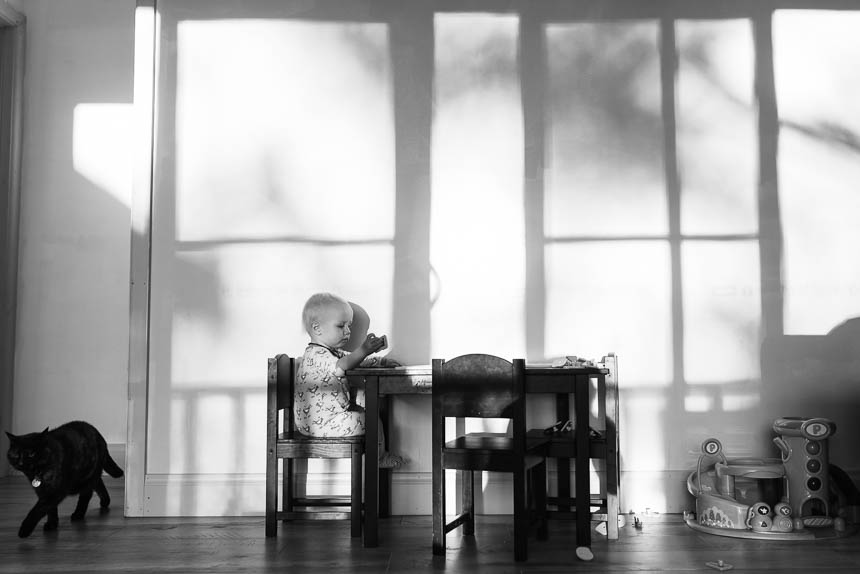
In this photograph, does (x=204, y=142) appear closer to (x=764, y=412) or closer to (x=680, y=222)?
(x=680, y=222)

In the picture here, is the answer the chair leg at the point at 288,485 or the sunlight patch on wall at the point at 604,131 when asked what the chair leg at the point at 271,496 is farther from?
the sunlight patch on wall at the point at 604,131

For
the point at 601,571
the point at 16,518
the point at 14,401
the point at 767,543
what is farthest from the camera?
the point at 14,401

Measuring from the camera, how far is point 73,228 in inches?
220

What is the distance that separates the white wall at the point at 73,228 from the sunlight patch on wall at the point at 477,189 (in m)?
2.51

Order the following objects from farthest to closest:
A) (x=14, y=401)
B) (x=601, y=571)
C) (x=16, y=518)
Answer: (x=14, y=401)
(x=16, y=518)
(x=601, y=571)

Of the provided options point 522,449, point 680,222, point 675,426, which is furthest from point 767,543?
point 680,222

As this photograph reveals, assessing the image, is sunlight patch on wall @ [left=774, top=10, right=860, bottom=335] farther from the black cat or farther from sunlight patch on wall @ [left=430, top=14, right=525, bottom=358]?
the black cat

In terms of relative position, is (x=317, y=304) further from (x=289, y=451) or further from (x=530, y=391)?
(x=530, y=391)

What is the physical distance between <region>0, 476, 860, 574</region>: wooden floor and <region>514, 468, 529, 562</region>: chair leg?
0.05 m

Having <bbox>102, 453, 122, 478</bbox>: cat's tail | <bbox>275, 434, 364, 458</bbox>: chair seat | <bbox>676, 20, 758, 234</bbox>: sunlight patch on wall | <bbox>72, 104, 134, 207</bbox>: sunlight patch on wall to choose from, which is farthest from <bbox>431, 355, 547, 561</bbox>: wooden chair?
<bbox>72, 104, 134, 207</bbox>: sunlight patch on wall

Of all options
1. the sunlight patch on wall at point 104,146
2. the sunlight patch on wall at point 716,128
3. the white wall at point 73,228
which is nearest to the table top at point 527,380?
the sunlight patch on wall at point 716,128

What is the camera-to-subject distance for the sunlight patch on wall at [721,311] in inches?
163

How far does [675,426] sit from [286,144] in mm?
2418

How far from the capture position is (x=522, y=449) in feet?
10.1
